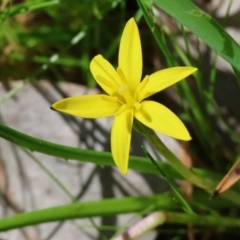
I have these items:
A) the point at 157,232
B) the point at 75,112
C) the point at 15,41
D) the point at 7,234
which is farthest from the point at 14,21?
the point at 75,112

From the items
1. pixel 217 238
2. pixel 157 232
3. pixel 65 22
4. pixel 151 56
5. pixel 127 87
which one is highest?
pixel 65 22

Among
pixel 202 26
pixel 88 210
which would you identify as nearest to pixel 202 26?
pixel 202 26

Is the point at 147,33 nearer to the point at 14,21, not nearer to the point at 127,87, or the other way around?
the point at 14,21

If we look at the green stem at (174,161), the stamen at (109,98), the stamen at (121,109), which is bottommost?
the green stem at (174,161)

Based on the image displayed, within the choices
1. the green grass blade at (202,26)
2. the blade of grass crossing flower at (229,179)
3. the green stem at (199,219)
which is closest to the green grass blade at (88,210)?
the green stem at (199,219)

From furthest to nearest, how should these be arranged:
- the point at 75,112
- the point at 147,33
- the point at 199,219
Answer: the point at 147,33
the point at 199,219
the point at 75,112

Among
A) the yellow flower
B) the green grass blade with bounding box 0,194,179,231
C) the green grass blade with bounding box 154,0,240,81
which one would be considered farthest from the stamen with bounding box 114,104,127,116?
the green grass blade with bounding box 0,194,179,231

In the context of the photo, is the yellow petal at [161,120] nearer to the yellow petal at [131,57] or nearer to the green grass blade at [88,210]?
the yellow petal at [131,57]

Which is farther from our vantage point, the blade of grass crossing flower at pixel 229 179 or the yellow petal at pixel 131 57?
the blade of grass crossing flower at pixel 229 179
